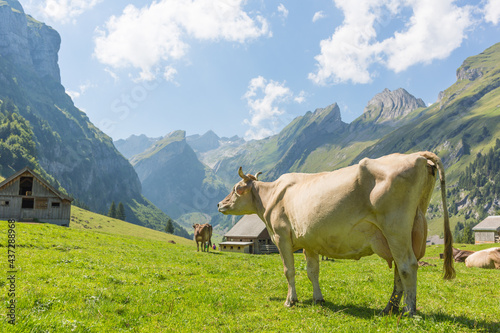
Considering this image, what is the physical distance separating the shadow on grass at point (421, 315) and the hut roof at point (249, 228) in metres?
51.8

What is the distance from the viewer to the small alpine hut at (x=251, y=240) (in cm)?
6041

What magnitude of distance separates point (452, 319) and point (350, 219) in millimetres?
3513

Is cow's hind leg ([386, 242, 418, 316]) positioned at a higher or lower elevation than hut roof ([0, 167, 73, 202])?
lower

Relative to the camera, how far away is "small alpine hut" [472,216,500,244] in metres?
90.7

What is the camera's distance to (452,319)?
7.81 metres

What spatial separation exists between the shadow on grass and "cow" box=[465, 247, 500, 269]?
18.4 metres

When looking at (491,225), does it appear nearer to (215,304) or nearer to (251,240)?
(251,240)

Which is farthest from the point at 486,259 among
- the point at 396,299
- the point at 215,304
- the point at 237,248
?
the point at 237,248

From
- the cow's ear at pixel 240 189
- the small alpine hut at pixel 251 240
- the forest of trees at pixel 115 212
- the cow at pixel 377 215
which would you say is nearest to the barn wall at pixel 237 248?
the small alpine hut at pixel 251 240

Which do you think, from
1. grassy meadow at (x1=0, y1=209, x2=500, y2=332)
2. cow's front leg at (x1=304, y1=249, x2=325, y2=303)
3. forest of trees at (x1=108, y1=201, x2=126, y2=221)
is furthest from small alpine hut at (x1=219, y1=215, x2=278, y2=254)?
forest of trees at (x1=108, y1=201, x2=126, y2=221)

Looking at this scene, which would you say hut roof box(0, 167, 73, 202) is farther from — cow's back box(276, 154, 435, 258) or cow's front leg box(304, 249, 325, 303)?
cow's back box(276, 154, 435, 258)

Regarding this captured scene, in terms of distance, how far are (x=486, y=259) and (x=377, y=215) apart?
68.6 feet

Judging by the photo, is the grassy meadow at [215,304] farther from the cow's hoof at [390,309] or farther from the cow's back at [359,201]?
the cow's back at [359,201]

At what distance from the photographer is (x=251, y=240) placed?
62844 mm
